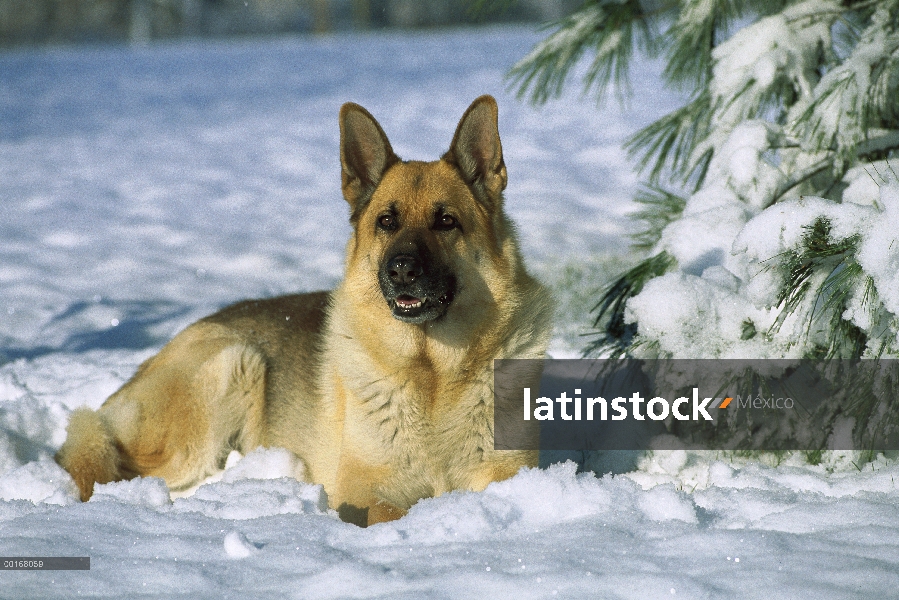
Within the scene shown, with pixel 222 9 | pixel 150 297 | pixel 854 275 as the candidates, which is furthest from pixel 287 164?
pixel 222 9

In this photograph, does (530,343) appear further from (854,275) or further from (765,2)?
(765,2)

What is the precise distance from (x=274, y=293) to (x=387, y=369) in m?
3.70

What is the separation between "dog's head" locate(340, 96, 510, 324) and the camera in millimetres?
3160

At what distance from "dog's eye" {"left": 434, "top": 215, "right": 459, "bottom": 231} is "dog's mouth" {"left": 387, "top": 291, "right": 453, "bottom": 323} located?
0.33 m

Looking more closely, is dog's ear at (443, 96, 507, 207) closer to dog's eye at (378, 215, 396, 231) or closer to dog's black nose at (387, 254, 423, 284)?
A: dog's eye at (378, 215, 396, 231)

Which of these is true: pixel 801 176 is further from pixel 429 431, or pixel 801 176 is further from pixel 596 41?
pixel 429 431

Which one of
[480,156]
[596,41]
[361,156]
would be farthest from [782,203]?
[596,41]

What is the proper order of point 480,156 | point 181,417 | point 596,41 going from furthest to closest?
point 596,41 < point 181,417 < point 480,156

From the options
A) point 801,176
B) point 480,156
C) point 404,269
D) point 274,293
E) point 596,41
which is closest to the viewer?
point 404,269

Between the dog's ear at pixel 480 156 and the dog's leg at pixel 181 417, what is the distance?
1414 millimetres

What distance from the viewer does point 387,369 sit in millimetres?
3324

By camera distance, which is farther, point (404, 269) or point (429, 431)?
point (429, 431)

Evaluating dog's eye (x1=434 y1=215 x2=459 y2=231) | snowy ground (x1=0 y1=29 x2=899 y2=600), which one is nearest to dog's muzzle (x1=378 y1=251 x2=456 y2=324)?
dog's eye (x1=434 y1=215 x2=459 y2=231)

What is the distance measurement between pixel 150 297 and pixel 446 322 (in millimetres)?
4090
